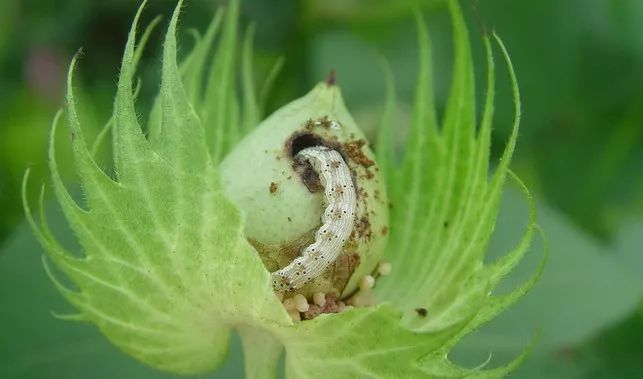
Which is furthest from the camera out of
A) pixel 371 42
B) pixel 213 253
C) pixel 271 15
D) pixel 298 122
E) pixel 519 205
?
pixel 271 15

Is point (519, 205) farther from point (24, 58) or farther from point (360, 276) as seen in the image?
point (24, 58)

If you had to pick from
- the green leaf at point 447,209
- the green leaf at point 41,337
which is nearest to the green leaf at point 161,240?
the green leaf at point 447,209

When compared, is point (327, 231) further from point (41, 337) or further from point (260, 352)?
point (41, 337)

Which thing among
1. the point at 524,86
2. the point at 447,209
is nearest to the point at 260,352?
the point at 447,209

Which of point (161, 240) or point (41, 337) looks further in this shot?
point (41, 337)

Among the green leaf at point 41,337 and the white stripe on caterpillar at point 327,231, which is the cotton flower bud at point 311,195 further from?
the green leaf at point 41,337

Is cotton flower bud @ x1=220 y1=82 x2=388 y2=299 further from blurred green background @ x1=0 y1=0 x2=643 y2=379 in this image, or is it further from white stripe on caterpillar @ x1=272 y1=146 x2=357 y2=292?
blurred green background @ x1=0 y1=0 x2=643 y2=379

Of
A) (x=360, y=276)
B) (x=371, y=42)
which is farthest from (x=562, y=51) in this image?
(x=360, y=276)
